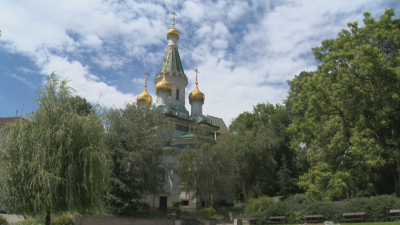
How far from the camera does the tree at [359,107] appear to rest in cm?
1756

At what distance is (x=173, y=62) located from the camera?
45656 millimetres

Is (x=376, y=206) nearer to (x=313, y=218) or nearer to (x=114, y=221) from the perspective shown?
(x=313, y=218)

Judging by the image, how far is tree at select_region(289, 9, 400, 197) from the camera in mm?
17562

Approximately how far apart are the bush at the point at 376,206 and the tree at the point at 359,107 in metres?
1.61

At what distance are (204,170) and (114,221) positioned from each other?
8581mm

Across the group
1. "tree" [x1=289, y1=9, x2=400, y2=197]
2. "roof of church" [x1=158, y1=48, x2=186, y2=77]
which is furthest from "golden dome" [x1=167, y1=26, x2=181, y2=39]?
"tree" [x1=289, y1=9, x2=400, y2=197]

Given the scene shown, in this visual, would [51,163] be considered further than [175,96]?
No

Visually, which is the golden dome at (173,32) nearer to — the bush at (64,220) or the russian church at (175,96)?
the russian church at (175,96)

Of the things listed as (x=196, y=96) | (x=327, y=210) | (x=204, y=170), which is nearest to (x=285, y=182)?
(x=204, y=170)

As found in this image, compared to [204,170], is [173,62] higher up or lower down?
higher up

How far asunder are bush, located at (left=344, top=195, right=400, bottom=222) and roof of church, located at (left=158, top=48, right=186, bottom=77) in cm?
3282

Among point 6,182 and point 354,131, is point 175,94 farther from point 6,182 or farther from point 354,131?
point 6,182

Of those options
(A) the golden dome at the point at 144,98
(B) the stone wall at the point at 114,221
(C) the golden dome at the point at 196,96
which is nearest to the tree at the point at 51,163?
(B) the stone wall at the point at 114,221

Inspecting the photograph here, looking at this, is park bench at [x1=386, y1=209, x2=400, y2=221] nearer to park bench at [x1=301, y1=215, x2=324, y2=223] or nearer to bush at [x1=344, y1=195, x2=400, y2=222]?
bush at [x1=344, y1=195, x2=400, y2=222]
